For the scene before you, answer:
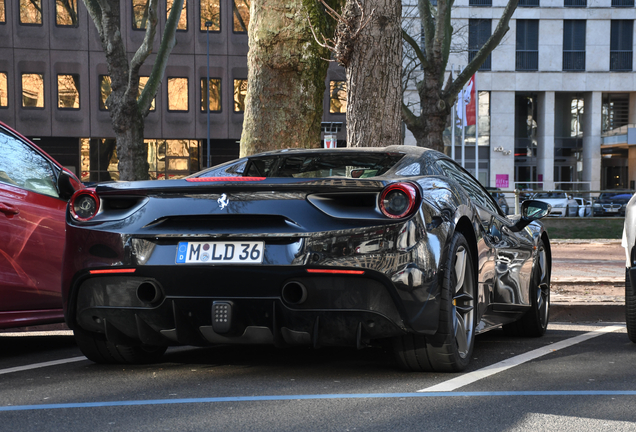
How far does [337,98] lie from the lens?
45.7 meters

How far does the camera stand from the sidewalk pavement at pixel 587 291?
792cm

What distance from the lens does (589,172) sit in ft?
174

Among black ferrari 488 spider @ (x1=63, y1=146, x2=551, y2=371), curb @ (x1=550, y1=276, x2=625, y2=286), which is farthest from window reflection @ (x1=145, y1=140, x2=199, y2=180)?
black ferrari 488 spider @ (x1=63, y1=146, x2=551, y2=371)

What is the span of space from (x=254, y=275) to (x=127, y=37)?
41.1 metres

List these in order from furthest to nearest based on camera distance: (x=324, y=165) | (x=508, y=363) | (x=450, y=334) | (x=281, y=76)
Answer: (x=281, y=76), (x=324, y=165), (x=508, y=363), (x=450, y=334)

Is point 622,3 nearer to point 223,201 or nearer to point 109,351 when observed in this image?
point 109,351

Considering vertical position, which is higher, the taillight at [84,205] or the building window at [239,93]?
the building window at [239,93]

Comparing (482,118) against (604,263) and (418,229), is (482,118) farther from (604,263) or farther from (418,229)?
(418,229)

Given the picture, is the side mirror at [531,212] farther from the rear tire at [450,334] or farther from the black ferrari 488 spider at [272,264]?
the black ferrari 488 spider at [272,264]

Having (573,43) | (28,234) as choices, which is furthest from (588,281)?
(573,43)

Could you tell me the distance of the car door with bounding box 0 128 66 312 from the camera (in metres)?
5.40

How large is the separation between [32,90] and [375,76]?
36.4 metres

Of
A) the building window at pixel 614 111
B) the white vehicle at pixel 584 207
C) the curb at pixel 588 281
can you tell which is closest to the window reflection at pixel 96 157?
the white vehicle at pixel 584 207

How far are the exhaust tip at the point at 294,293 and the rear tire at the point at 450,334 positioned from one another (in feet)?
2.17
